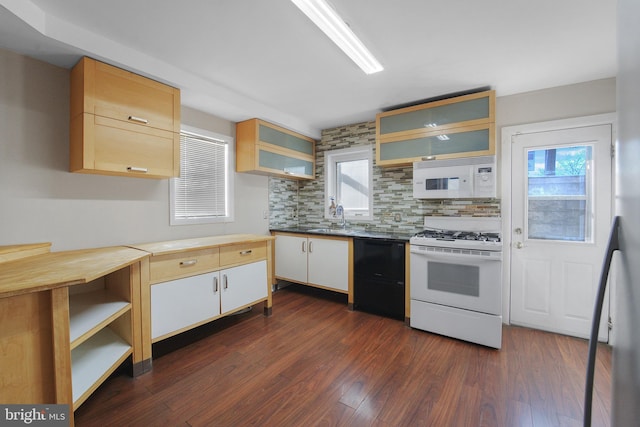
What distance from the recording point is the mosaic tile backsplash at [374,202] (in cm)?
314

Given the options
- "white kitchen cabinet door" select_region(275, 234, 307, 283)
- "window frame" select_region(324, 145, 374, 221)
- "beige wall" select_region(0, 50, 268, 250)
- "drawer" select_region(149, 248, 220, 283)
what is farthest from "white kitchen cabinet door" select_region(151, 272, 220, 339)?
"window frame" select_region(324, 145, 374, 221)

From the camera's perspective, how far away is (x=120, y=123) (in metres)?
2.03

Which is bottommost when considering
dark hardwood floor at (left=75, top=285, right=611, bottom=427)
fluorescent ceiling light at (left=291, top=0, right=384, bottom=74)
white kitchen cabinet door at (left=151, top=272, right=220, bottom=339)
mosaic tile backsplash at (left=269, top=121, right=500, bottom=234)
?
dark hardwood floor at (left=75, top=285, right=611, bottom=427)

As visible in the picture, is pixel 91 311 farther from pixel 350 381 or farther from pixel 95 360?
pixel 350 381

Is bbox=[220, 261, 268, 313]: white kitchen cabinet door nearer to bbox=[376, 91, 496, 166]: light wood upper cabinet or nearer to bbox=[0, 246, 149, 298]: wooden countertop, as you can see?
bbox=[0, 246, 149, 298]: wooden countertop

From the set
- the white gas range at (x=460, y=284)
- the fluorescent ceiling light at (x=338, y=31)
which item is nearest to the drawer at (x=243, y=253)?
the white gas range at (x=460, y=284)

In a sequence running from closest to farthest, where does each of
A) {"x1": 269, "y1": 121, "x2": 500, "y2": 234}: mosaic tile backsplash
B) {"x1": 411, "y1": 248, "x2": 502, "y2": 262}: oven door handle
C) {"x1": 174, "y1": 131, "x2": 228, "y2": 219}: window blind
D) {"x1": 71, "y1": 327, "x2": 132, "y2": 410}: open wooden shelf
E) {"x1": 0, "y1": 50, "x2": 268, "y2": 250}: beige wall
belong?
{"x1": 71, "y1": 327, "x2": 132, "y2": 410}: open wooden shelf
{"x1": 0, "y1": 50, "x2": 268, "y2": 250}: beige wall
{"x1": 411, "y1": 248, "x2": 502, "y2": 262}: oven door handle
{"x1": 174, "y1": 131, "x2": 228, "y2": 219}: window blind
{"x1": 269, "y1": 121, "x2": 500, "y2": 234}: mosaic tile backsplash

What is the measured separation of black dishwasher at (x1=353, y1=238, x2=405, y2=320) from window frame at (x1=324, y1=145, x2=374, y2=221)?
779mm

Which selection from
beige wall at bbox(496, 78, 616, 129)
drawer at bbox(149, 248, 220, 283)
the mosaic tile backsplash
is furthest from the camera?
the mosaic tile backsplash

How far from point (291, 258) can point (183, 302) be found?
64.4 inches

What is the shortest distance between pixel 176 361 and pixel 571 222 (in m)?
3.78

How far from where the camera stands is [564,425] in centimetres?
152

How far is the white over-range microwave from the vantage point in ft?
8.70

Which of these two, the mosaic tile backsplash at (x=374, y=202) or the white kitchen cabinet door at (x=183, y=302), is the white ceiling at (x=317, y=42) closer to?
the mosaic tile backsplash at (x=374, y=202)
